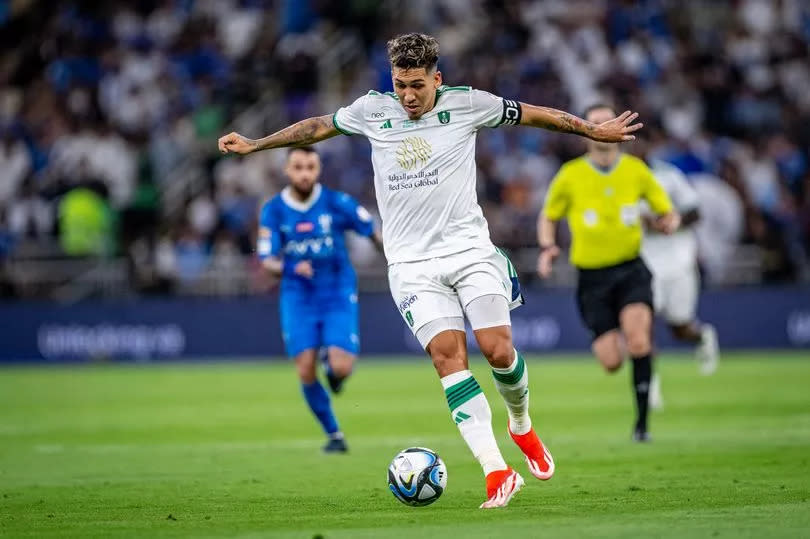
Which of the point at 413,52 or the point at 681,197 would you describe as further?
the point at 681,197

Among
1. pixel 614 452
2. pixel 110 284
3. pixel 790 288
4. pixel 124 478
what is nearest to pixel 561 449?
pixel 614 452

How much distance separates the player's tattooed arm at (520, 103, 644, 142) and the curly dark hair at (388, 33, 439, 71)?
2.27ft

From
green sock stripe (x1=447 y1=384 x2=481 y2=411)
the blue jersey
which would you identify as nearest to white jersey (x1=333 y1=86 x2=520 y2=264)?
green sock stripe (x1=447 y1=384 x2=481 y2=411)

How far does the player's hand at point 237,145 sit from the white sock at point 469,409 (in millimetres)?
1895

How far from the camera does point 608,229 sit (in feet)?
43.4

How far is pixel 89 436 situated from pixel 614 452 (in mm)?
5651

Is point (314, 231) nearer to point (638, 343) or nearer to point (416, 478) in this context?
point (638, 343)

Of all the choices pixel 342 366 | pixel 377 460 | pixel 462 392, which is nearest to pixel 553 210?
pixel 342 366

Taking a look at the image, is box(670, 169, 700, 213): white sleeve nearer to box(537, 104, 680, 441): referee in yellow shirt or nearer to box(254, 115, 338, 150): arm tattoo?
box(537, 104, 680, 441): referee in yellow shirt

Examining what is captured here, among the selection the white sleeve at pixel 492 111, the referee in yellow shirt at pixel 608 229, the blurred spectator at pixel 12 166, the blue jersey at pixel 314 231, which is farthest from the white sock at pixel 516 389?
the blurred spectator at pixel 12 166

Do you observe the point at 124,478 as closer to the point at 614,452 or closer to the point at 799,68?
the point at 614,452

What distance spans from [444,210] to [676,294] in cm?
952

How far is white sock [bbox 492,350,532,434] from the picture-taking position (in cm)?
898

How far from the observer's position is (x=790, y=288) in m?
24.7
